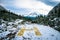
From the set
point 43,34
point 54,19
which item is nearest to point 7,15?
point 43,34

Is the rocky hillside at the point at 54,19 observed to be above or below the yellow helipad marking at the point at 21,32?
above

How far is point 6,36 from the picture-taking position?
8.38 ft

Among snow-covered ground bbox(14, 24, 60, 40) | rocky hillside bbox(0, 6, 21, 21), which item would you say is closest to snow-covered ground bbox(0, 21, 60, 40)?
snow-covered ground bbox(14, 24, 60, 40)

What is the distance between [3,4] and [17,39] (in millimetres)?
944

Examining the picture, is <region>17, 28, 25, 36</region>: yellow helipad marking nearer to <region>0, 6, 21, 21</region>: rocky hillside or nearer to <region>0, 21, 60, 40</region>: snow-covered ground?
<region>0, 21, 60, 40</region>: snow-covered ground

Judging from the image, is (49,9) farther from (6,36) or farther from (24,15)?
(6,36)

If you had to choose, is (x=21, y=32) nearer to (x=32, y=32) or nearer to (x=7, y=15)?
(x=32, y=32)

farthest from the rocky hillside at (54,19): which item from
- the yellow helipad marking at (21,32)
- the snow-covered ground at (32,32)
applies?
the yellow helipad marking at (21,32)

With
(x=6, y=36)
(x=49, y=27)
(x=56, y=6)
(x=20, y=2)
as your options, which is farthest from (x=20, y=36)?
(x=56, y=6)

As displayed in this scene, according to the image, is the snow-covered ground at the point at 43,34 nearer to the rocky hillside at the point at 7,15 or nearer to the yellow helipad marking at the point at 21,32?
the yellow helipad marking at the point at 21,32

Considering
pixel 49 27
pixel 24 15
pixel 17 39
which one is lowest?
pixel 17 39

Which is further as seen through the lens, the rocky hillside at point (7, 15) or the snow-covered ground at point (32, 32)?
the rocky hillside at point (7, 15)

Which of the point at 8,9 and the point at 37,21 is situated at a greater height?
the point at 8,9

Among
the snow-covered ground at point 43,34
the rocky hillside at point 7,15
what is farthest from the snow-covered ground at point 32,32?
the rocky hillside at point 7,15
